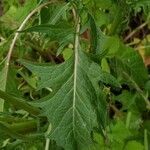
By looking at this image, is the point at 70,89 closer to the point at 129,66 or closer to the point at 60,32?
the point at 60,32

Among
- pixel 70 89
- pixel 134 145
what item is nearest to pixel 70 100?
pixel 70 89

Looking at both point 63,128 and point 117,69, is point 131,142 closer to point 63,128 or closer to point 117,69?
point 117,69

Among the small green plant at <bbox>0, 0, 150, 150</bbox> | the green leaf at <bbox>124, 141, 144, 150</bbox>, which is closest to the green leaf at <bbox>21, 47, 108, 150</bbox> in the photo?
the small green plant at <bbox>0, 0, 150, 150</bbox>

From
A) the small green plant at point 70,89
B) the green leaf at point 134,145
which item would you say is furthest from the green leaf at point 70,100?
the green leaf at point 134,145

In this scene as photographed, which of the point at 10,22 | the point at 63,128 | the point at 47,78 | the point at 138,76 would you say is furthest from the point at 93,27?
the point at 10,22

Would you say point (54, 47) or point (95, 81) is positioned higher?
point (54, 47)

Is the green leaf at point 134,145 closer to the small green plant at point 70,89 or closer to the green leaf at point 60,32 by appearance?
the small green plant at point 70,89

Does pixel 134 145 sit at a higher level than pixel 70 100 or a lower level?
lower

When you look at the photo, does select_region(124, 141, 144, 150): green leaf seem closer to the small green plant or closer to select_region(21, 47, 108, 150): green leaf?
the small green plant
